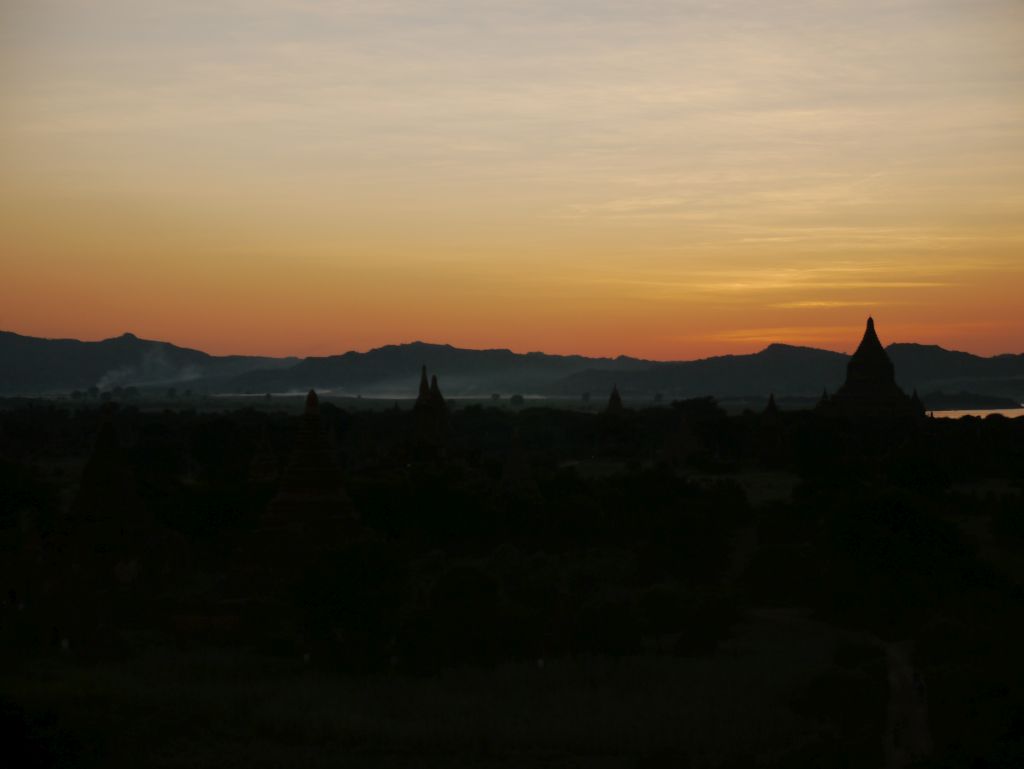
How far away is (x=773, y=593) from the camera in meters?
43.2

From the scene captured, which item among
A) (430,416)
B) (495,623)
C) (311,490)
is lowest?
(495,623)

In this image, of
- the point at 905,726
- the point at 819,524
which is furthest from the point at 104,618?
the point at 819,524

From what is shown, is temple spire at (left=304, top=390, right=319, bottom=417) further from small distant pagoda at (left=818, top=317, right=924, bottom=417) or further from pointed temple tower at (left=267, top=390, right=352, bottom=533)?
small distant pagoda at (left=818, top=317, right=924, bottom=417)

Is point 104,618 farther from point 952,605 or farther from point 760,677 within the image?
point 952,605

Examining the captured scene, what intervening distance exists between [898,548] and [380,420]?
82.1 metres

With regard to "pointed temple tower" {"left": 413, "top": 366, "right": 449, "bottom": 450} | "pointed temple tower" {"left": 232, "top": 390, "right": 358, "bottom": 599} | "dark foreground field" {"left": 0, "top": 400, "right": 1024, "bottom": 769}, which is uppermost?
"pointed temple tower" {"left": 413, "top": 366, "right": 449, "bottom": 450}

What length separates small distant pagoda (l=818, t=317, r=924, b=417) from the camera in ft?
332

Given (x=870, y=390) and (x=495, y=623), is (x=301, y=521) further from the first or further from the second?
(x=870, y=390)

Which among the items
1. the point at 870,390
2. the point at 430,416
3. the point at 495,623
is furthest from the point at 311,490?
the point at 870,390

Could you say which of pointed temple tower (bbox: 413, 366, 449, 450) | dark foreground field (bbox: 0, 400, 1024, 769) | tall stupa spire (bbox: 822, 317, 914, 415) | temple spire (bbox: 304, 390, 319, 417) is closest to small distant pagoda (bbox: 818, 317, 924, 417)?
tall stupa spire (bbox: 822, 317, 914, 415)

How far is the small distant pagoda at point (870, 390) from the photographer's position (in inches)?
3984

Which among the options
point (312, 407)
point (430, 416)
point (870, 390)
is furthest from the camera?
point (870, 390)

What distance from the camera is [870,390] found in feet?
335

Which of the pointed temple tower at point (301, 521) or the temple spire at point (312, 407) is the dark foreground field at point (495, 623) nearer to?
the pointed temple tower at point (301, 521)
